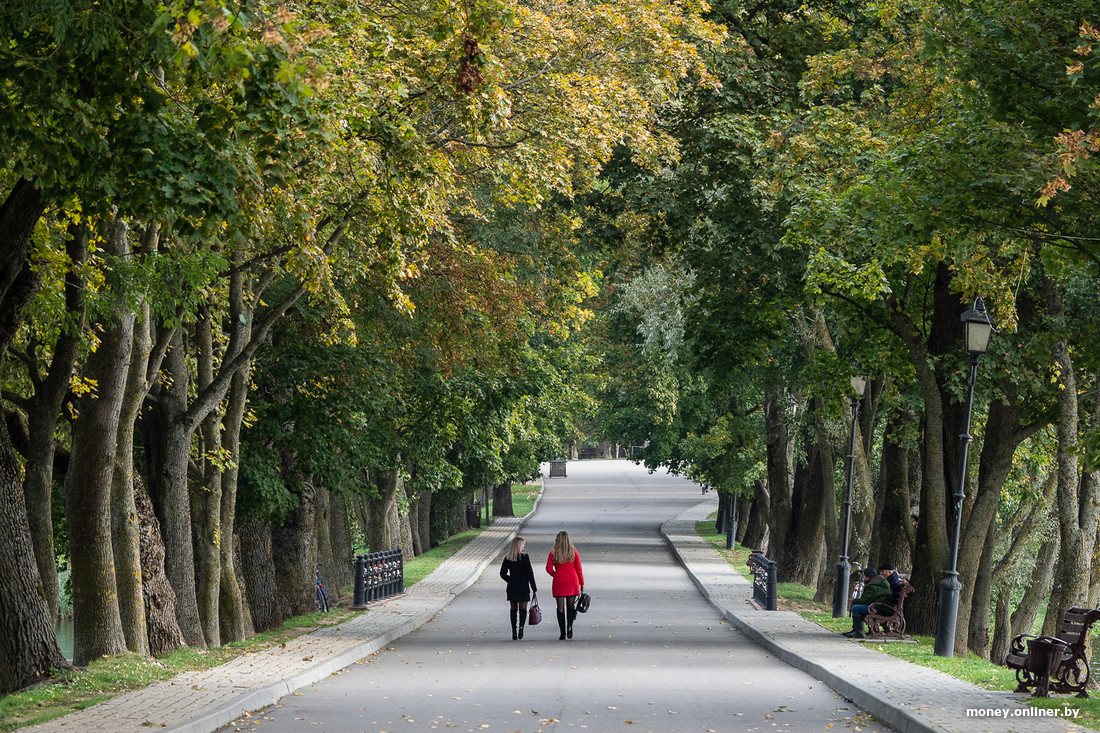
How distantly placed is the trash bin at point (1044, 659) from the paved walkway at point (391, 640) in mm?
258

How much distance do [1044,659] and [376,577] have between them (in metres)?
15.5

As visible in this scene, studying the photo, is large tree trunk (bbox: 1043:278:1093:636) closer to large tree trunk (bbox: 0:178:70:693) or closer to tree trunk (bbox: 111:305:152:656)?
tree trunk (bbox: 111:305:152:656)

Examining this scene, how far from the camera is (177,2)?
23.1 feet

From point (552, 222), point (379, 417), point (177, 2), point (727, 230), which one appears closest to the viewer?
point (177, 2)

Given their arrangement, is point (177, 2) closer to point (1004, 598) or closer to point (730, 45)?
point (730, 45)

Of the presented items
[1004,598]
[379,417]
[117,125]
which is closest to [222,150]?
[117,125]

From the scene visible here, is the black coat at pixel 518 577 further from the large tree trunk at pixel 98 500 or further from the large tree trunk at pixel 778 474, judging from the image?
the large tree trunk at pixel 778 474

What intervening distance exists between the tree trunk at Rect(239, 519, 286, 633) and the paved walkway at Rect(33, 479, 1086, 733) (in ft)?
6.02

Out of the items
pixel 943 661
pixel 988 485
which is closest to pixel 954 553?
pixel 943 661

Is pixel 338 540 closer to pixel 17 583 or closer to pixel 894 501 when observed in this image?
pixel 894 501

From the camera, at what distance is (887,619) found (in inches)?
706

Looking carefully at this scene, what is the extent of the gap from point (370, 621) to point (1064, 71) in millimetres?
13566

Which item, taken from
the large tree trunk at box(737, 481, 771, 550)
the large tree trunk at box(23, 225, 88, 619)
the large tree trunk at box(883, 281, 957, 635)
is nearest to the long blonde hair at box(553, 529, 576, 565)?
the large tree trunk at box(883, 281, 957, 635)

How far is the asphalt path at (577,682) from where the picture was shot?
1060 cm
